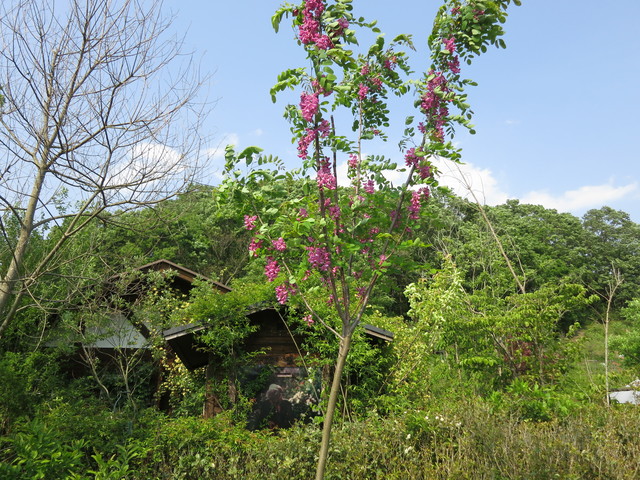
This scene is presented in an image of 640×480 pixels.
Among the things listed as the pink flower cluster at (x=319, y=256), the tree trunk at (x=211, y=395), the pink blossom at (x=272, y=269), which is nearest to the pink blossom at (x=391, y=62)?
the pink flower cluster at (x=319, y=256)

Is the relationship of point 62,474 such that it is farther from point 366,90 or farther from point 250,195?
point 366,90

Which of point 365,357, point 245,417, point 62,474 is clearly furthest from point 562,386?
point 62,474

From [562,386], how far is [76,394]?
34.6 ft

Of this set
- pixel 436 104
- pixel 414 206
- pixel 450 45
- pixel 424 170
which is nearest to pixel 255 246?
pixel 414 206

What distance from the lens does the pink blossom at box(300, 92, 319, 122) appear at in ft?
12.6

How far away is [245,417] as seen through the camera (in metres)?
8.95

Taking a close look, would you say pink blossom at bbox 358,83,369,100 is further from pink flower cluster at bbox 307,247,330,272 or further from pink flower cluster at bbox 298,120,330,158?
pink flower cluster at bbox 307,247,330,272

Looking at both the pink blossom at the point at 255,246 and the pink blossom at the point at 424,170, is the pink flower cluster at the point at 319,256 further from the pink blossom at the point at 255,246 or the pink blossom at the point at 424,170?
the pink blossom at the point at 424,170

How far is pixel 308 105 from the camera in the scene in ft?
12.6

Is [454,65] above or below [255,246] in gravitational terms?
above

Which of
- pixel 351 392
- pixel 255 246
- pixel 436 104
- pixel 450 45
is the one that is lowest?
pixel 351 392

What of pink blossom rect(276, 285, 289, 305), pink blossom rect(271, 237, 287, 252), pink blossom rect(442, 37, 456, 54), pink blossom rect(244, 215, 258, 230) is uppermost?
pink blossom rect(442, 37, 456, 54)

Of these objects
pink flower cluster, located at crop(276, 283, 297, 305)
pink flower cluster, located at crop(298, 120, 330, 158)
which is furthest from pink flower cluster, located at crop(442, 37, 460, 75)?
pink flower cluster, located at crop(276, 283, 297, 305)

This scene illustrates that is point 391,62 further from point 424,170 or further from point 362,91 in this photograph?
point 424,170
